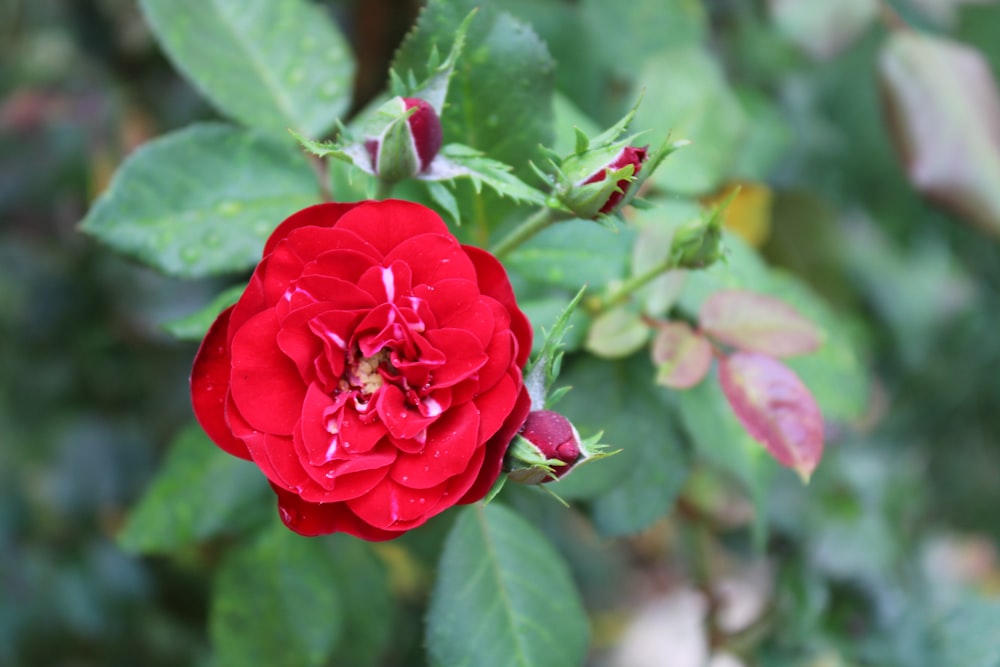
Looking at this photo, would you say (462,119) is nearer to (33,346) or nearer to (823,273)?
(823,273)

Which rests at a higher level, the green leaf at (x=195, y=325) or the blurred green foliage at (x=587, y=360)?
the green leaf at (x=195, y=325)

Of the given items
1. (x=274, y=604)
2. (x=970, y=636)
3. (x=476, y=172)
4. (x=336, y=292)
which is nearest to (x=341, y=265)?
(x=336, y=292)

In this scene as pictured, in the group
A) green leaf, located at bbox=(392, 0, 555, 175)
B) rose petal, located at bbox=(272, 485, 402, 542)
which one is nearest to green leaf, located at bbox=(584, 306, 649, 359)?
green leaf, located at bbox=(392, 0, 555, 175)

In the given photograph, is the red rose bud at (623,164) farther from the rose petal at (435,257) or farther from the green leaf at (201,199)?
the green leaf at (201,199)

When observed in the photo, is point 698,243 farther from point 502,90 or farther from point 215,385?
point 215,385

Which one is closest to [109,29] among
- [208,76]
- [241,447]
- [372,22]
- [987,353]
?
[372,22]

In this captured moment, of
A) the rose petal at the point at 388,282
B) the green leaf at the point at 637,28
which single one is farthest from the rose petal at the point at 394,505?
the green leaf at the point at 637,28

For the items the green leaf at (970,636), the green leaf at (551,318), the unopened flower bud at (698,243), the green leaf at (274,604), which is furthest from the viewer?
the green leaf at (970,636)
